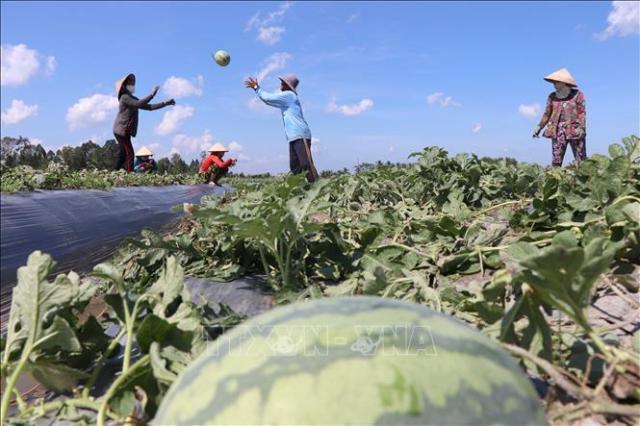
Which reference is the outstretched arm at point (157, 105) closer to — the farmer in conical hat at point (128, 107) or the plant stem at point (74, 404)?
the farmer in conical hat at point (128, 107)

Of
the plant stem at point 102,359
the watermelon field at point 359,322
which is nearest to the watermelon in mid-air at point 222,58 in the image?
the watermelon field at point 359,322

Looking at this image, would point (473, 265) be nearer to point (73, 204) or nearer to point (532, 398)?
point (532, 398)

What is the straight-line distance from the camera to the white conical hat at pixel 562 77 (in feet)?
22.3

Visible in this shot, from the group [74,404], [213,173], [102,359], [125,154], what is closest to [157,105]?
[125,154]

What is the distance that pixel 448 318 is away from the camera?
0.89 metres

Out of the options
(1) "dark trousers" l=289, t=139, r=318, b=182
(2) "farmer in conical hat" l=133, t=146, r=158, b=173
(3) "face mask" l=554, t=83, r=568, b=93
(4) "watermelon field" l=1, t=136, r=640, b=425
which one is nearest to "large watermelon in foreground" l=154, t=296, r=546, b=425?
(4) "watermelon field" l=1, t=136, r=640, b=425

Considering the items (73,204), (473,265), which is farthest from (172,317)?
(73,204)

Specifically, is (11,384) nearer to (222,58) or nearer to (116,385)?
(116,385)

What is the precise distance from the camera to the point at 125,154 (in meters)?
10.0

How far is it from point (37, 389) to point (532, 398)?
1432 millimetres

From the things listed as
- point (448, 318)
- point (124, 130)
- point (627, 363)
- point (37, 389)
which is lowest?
point (37, 389)

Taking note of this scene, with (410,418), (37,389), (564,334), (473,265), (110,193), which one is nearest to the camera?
(410,418)

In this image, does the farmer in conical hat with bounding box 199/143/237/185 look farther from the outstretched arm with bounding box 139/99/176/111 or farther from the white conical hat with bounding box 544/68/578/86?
the white conical hat with bounding box 544/68/578/86

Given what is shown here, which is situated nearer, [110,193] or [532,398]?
[532,398]
